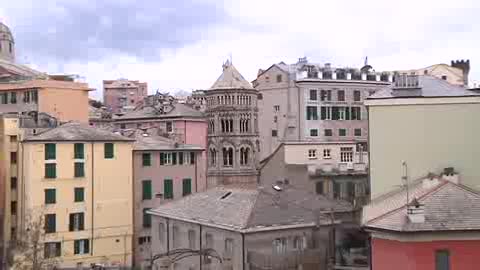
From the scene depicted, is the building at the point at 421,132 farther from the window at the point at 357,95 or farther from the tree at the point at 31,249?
the window at the point at 357,95

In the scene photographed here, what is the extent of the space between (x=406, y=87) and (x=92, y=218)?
88.1 ft

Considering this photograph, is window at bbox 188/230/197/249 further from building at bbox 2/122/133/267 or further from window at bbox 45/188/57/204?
window at bbox 45/188/57/204

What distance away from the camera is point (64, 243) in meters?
51.3

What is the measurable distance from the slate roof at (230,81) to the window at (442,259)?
42.8 m

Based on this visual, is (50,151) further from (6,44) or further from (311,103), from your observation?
(6,44)

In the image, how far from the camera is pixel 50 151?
169ft

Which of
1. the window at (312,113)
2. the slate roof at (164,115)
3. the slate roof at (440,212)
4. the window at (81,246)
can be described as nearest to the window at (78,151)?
the window at (81,246)

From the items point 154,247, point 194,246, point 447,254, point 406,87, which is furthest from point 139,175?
point 447,254

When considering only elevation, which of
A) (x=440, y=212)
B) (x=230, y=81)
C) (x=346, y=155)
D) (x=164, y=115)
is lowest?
(x=440, y=212)

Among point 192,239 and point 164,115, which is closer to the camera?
point 192,239

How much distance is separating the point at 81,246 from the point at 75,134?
307 inches

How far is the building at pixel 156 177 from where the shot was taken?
55594mm

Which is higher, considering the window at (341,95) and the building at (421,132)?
the window at (341,95)

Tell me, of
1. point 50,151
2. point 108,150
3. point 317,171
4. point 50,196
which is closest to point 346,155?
point 317,171
